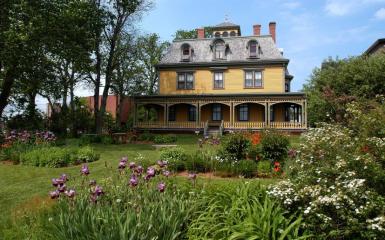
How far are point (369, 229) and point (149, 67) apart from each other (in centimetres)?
5140

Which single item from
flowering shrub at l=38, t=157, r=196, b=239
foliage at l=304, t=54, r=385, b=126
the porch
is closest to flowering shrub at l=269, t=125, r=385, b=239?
flowering shrub at l=38, t=157, r=196, b=239

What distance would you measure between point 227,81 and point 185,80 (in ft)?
13.4

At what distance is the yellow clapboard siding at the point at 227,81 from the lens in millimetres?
34781

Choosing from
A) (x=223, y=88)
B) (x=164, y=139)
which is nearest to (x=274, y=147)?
(x=164, y=139)

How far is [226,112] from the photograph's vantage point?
121ft

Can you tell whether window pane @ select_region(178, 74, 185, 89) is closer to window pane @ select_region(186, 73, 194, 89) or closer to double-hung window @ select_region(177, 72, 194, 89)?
double-hung window @ select_region(177, 72, 194, 89)

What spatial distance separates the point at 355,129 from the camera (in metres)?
7.71

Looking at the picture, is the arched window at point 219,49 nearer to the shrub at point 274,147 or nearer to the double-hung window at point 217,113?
the double-hung window at point 217,113

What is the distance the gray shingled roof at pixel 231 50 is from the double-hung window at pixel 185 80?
137 centimetres

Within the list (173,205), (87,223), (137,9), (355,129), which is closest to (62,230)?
(87,223)

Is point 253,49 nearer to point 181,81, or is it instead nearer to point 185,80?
point 185,80

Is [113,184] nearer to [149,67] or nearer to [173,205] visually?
[173,205]

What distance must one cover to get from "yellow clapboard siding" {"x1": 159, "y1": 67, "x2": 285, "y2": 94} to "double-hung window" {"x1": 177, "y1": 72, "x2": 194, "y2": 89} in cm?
37

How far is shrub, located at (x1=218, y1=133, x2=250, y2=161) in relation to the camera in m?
13.2
